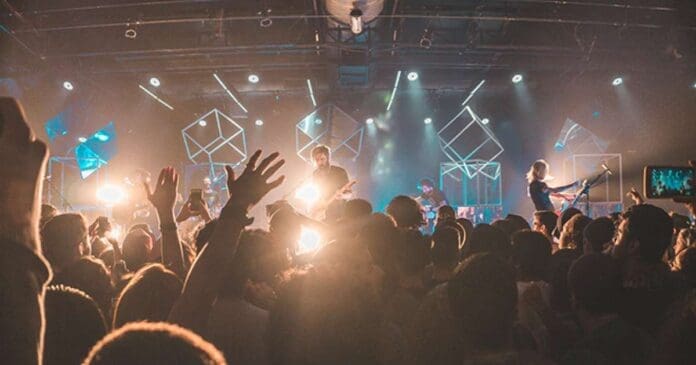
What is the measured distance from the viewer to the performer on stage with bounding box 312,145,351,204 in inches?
226

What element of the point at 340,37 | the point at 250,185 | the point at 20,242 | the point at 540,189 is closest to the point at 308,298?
the point at 250,185

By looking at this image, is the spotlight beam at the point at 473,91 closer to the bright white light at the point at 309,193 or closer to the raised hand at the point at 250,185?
the bright white light at the point at 309,193

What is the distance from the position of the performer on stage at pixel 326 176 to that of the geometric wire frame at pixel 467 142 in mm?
10603

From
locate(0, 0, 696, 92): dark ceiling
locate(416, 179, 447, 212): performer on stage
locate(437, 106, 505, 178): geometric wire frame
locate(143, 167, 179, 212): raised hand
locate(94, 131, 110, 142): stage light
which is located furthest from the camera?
locate(437, 106, 505, 178): geometric wire frame

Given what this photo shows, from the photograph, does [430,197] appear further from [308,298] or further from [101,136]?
[308,298]

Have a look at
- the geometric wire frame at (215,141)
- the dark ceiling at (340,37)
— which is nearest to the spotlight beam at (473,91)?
the dark ceiling at (340,37)

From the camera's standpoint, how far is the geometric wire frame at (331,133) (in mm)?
16109

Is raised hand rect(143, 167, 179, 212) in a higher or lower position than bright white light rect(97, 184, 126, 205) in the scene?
lower

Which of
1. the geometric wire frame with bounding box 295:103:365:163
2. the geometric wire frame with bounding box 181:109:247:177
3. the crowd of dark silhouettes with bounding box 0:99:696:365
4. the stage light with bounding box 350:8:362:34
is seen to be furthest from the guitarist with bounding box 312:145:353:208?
the geometric wire frame with bounding box 181:109:247:177

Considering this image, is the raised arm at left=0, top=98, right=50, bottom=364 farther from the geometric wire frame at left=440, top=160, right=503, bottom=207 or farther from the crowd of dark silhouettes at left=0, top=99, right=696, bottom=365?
the geometric wire frame at left=440, top=160, right=503, bottom=207

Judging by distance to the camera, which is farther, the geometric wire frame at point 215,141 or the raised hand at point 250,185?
the geometric wire frame at point 215,141

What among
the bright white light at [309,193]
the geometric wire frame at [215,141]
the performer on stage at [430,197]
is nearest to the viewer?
the bright white light at [309,193]

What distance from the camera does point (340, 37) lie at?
1055 cm

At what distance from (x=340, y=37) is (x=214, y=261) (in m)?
9.60
